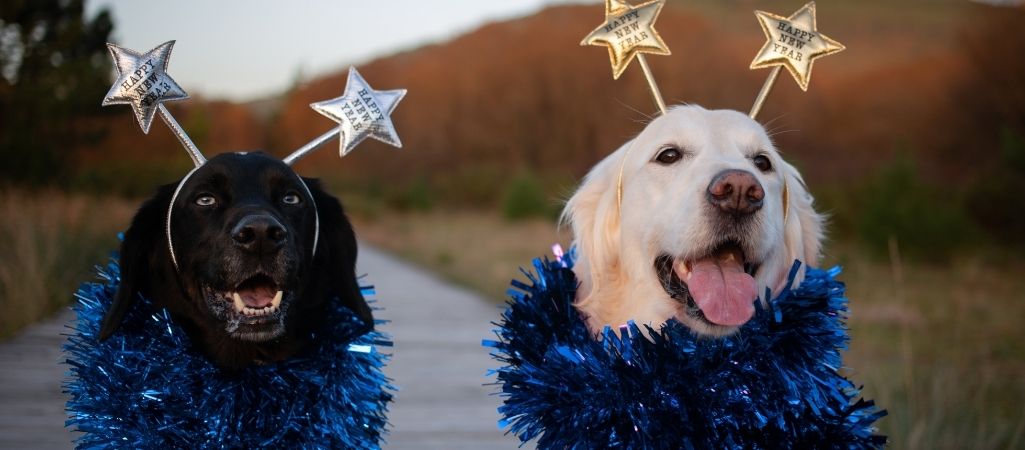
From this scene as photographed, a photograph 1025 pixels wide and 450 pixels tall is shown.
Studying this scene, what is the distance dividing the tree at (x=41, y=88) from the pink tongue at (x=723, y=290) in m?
12.3

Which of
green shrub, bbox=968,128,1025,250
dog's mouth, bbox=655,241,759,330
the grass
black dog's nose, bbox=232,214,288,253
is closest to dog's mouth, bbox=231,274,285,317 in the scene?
black dog's nose, bbox=232,214,288,253

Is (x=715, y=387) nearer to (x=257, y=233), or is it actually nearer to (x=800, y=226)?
(x=800, y=226)

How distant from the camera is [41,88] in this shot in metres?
12.8

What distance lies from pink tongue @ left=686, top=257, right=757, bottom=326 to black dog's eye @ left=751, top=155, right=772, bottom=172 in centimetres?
31

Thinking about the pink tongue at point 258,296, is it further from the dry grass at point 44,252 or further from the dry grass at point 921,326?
the dry grass at point 44,252

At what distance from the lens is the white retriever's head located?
214 centimetres

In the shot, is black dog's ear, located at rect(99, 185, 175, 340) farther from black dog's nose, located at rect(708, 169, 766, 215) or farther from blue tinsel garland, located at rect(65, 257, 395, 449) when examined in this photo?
black dog's nose, located at rect(708, 169, 766, 215)

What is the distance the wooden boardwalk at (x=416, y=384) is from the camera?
12.2ft

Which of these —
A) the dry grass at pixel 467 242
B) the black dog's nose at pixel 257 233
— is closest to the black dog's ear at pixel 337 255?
the black dog's nose at pixel 257 233

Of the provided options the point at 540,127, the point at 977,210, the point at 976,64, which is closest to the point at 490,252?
the point at 977,210

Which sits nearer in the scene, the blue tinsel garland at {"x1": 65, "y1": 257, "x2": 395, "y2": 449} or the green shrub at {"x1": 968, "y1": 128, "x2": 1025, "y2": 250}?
the blue tinsel garland at {"x1": 65, "y1": 257, "x2": 395, "y2": 449}

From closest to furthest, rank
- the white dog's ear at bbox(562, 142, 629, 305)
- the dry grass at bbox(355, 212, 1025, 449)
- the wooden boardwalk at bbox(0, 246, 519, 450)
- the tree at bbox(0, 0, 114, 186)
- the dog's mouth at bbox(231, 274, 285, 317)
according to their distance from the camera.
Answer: the dog's mouth at bbox(231, 274, 285, 317) → the white dog's ear at bbox(562, 142, 629, 305) → the wooden boardwalk at bbox(0, 246, 519, 450) → the dry grass at bbox(355, 212, 1025, 449) → the tree at bbox(0, 0, 114, 186)

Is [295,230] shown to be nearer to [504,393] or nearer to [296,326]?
[296,326]

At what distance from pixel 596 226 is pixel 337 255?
846mm
